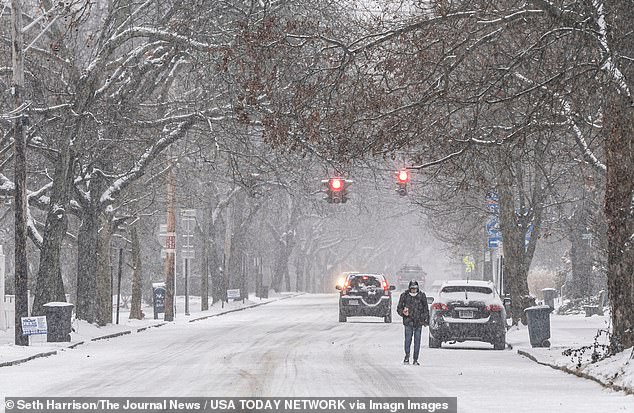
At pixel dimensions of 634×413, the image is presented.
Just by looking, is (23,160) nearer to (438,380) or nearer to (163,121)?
(163,121)

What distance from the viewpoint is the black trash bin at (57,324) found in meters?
33.2

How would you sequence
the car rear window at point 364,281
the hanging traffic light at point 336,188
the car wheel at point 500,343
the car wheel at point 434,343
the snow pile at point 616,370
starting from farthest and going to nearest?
the car rear window at point 364,281
the hanging traffic light at point 336,188
the car wheel at point 434,343
the car wheel at point 500,343
the snow pile at point 616,370

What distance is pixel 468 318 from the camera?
31266 millimetres

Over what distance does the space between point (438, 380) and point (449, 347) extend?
38.1ft

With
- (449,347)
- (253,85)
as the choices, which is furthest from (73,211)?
(253,85)

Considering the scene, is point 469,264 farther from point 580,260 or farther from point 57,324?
point 57,324

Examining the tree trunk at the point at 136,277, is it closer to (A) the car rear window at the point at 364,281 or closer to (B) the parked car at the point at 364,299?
(B) the parked car at the point at 364,299

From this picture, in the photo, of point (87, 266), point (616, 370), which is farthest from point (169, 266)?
point (616, 370)

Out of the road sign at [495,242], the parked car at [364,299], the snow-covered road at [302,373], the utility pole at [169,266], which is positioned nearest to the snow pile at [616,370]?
the snow-covered road at [302,373]

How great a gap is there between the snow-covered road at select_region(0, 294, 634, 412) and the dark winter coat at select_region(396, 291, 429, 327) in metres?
0.84

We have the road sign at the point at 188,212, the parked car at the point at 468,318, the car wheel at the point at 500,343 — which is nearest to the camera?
the parked car at the point at 468,318

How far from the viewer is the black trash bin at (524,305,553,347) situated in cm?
3062

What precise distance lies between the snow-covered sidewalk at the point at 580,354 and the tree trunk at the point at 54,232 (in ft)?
41.3

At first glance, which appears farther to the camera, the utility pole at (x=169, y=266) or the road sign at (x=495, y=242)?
the utility pole at (x=169, y=266)
